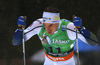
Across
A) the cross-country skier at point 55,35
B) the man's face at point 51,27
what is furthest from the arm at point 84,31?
the man's face at point 51,27

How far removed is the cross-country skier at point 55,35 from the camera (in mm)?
2051

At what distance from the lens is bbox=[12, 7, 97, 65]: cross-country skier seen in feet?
6.73

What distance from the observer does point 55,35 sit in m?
2.12

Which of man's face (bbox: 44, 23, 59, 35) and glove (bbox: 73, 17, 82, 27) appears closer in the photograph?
glove (bbox: 73, 17, 82, 27)

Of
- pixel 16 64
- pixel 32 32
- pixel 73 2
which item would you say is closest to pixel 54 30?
pixel 32 32

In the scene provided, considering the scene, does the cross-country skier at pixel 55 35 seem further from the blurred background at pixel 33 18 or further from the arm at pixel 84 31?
the blurred background at pixel 33 18

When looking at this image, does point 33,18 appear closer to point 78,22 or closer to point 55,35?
point 55,35

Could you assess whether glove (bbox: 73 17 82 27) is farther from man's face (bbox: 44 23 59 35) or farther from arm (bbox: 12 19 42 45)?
arm (bbox: 12 19 42 45)

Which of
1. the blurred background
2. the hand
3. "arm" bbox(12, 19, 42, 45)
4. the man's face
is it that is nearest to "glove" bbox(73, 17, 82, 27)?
the hand

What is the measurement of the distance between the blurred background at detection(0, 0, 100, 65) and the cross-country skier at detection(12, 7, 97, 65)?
103 centimetres

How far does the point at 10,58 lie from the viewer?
3439 mm

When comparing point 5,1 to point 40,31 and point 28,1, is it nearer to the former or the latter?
point 28,1

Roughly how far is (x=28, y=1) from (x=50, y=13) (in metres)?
1.37

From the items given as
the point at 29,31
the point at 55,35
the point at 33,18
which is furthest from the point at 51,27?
the point at 33,18
